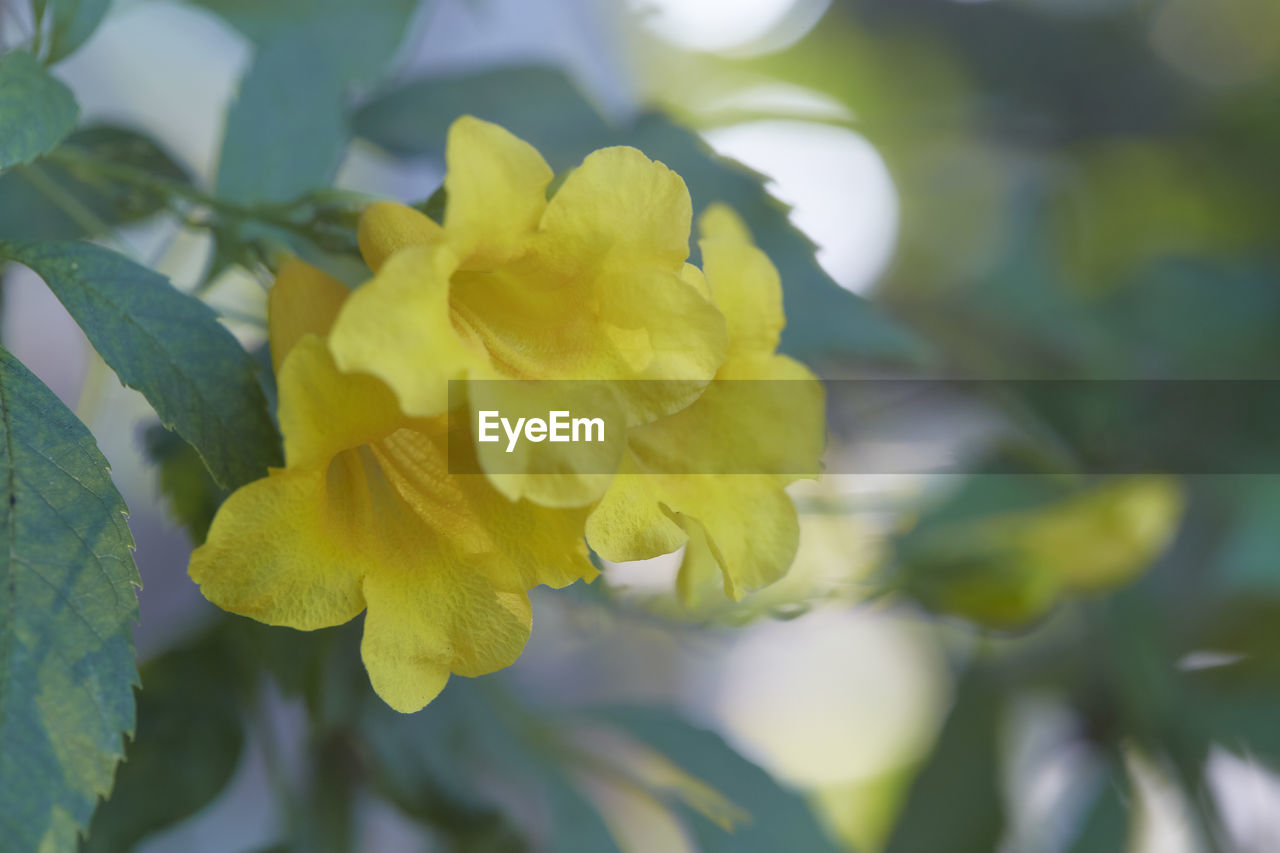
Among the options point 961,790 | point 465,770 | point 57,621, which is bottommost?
point 961,790

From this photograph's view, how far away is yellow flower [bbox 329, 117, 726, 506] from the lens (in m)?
0.17

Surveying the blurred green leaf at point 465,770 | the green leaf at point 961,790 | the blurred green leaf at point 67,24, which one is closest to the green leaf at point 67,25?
the blurred green leaf at point 67,24

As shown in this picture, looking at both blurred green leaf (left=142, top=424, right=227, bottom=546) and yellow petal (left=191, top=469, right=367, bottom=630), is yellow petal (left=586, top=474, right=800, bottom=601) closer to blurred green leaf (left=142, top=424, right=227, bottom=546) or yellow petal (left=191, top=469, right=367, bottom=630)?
yellow petal (left=191, top=469, right=367, bottom=630)

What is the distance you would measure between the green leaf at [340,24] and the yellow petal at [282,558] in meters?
0.29

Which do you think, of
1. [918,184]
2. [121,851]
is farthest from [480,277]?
[918,184]

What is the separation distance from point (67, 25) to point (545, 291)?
0.56ft

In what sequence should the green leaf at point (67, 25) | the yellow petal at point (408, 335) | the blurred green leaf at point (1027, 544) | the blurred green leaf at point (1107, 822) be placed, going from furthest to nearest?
the blurred green leaf at point (1107, 822) < the blurred green leaf at point (1027, 544) < the green leaf at point (67, 25) < the yellow petal at point (408, 335)

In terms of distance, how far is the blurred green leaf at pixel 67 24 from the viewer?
269 millimetres

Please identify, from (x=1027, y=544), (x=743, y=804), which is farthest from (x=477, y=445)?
(x=1027, y=544)

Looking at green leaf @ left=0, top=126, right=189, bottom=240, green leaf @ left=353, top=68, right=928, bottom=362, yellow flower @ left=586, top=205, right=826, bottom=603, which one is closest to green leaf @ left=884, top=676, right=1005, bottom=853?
green leaf @ left=353, top=68, right=928, bottom=362

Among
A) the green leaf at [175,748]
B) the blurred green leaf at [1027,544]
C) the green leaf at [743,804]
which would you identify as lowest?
the green leaf at [743,804]

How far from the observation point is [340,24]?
0.44m

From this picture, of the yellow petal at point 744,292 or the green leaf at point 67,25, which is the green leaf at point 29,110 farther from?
the yellow petal at point 744,292

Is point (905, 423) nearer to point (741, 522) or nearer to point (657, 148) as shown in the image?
point (657, 148)
